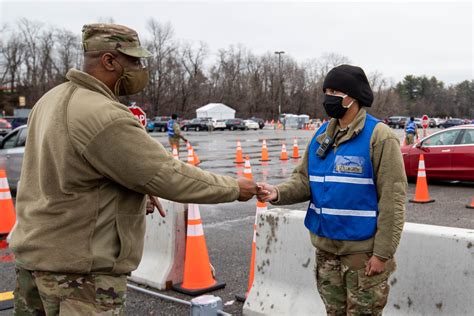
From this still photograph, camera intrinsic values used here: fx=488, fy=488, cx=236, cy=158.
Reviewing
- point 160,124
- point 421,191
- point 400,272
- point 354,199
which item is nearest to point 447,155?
point 421,191

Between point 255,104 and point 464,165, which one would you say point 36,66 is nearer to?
point 255,104

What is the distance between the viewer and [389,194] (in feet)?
9.32

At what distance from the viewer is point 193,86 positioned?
94000 millimetres

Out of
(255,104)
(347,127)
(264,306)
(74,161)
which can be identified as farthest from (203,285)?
(255,104)

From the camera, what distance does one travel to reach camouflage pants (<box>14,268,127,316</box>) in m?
2.32

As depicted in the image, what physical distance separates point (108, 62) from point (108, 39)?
11 centimetres

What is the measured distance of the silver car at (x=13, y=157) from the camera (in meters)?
11.4

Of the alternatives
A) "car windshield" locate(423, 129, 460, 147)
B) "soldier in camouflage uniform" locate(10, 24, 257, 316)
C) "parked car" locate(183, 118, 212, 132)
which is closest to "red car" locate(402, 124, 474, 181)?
"car windshield" locate(423, 129, 460, 147)

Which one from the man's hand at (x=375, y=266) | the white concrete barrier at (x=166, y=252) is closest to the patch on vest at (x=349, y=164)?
the man's hand at (x=375, y=266)

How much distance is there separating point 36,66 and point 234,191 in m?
95.0

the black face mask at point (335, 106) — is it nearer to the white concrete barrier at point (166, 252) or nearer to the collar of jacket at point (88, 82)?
the collar of jacket at point (88, 82)

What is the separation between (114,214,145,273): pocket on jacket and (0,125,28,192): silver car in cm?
988

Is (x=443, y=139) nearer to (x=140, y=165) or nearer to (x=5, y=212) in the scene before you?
(x=5, y=212)

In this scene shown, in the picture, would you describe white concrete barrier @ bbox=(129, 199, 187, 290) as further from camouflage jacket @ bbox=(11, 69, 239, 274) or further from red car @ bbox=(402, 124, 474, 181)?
red car @ bbox=(402, 124, 474, 181)
